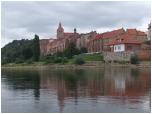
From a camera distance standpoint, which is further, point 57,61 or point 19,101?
point 57,61

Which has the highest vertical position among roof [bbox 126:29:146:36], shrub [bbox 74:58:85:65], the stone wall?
roof [bbox 126:29:146:36]

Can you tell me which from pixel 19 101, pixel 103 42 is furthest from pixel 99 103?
pixel 103 42

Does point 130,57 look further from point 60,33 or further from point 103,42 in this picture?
point 60,33

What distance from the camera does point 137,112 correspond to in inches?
602

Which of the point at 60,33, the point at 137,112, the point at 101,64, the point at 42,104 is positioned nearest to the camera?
the point at 137,112

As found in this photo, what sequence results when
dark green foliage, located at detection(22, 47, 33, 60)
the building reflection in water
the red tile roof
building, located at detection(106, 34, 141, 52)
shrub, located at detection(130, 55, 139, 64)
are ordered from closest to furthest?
the building reflection in water < shrub, located at detection(130, 55, 139, 64) < building, located at detection(106, 34, 141, 52) < the red tile roof < dark green foliage, located at detection(22, 47, 33, 60)

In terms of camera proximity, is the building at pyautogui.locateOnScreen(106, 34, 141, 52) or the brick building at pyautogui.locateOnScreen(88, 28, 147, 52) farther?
the brick building at pyautogui.locateOnScreen(88, 28, 147, 52)

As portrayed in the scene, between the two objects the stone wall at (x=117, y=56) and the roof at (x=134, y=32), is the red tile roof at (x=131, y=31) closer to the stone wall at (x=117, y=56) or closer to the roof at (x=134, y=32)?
the roof at (x=134, y=32)

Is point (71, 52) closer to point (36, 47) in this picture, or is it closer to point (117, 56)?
point (36, 47)

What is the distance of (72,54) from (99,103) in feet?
237

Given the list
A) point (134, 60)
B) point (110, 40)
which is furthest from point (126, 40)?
point (134, 60)

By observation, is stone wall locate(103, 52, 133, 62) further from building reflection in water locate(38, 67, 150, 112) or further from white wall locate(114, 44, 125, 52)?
building reflection in water locate(38, 67, 150, 112)

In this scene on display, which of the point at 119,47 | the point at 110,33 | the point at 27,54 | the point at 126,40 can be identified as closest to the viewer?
the point at 126,40

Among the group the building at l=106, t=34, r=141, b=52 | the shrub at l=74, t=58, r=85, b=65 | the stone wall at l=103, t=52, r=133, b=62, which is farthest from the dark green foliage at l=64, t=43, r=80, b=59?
the shrub at l=74, t=58, r=85, b=65
